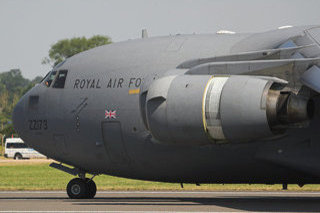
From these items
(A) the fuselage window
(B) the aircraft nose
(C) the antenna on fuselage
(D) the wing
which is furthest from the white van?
(D) the wing

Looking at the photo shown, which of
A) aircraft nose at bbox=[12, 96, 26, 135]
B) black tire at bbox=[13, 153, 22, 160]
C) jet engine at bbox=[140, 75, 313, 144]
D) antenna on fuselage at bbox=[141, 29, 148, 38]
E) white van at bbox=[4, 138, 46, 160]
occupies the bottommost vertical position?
black tire at bbox=[13, 153, 22, 160]

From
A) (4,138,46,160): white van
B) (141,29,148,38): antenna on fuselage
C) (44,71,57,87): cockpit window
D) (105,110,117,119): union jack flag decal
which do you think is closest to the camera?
(105,110,117,119): union jack flag decal

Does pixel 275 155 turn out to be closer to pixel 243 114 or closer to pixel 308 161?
pixel 308 161

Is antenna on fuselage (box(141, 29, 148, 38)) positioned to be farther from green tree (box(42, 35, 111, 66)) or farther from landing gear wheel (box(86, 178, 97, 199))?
green tree (box(42, 35, 111, 66))

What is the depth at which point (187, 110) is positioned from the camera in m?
18.1

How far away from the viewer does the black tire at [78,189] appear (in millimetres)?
23422

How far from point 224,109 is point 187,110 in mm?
1051

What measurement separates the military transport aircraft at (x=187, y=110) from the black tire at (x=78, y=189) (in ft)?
0.11

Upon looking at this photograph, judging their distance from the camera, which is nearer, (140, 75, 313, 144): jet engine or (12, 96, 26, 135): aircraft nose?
(140, 75, 313, 144): jet engine

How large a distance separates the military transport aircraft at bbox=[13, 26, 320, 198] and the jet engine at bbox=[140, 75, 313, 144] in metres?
0.02

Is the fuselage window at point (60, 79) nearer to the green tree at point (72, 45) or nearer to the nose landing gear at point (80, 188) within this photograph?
the nose landing gear at point (80, 188)

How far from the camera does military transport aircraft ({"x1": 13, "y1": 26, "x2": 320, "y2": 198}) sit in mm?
17609

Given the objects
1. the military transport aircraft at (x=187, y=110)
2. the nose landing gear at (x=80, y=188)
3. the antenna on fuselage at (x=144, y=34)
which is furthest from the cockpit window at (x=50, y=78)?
the antenna on fuselage at (x=144, y=34)

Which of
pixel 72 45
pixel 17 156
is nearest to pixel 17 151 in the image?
pixel 17 156
